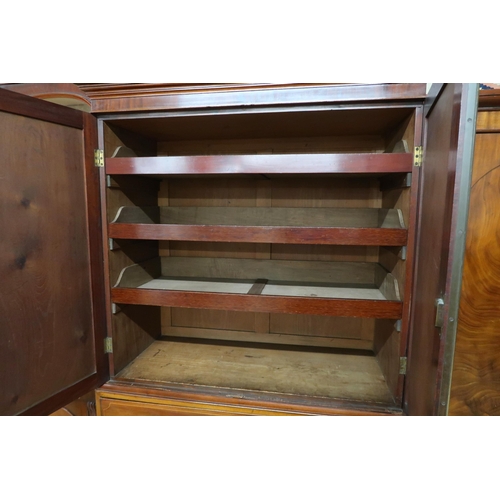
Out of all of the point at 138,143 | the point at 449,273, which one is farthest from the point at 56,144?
the point at 449,273

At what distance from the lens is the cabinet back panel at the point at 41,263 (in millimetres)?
924

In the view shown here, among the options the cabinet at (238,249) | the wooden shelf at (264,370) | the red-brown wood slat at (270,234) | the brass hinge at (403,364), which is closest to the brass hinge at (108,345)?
the cabinet at (238,249)

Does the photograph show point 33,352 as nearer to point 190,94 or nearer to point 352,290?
point 190,94

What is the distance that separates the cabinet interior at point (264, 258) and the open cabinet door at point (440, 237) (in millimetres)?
120

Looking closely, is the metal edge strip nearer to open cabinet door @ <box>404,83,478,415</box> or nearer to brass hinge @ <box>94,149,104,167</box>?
open cabinet door @ <box>404,83,478,415</box>

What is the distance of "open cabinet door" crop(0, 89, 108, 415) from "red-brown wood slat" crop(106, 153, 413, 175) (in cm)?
19

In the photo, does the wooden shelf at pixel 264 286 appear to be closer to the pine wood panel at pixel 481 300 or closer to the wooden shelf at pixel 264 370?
the pine wood panel at pixel 481 300

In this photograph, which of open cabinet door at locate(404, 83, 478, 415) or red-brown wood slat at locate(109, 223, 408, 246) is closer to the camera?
open cabinet door at locate(404, 83, 478, 415)

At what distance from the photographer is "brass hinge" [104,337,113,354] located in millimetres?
1310

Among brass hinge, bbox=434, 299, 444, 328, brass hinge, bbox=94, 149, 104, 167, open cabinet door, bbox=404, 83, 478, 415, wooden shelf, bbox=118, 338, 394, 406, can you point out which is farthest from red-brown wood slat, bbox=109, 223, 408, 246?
wooden shelf, bbox=118, 338, 394, 406

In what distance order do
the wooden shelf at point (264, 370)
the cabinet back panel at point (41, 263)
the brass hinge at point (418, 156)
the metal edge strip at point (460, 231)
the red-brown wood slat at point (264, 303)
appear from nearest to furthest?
the metal edge strip at point (460, 231), the cabinet back panel at point (41, 263), the brass hinge at point (418, 156), the red-brown wood slat at point (264, 303), the wooden shelf at point (264, 370)

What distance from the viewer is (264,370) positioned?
1422mm

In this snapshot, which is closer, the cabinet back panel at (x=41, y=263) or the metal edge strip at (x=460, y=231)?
the metal edge strip at (x=460, y=231)

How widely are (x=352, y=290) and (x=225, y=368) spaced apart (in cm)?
71
